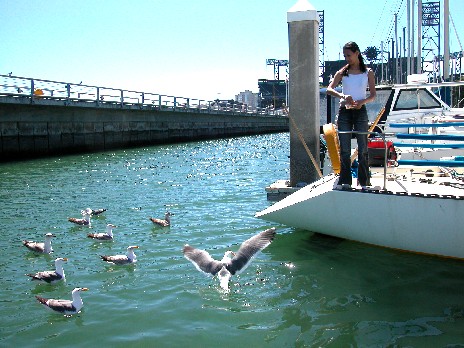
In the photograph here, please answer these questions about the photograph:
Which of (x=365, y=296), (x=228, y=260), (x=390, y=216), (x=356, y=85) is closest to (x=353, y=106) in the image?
(x=356, y=85)

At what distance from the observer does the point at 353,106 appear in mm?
8023

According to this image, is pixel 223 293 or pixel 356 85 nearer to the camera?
pixel 223 293

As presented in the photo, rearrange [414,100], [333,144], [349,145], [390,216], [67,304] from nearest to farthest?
[67,304] < [390,216] < [349,145] < [333,144] < [414,100]

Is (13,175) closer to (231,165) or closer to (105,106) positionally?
(231,165)

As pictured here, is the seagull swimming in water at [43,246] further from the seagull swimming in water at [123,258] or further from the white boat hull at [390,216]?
the white boat hull at [390,216]

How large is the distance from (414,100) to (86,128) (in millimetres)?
27993

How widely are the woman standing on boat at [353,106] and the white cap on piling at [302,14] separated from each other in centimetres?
432

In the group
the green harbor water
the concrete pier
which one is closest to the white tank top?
the green harbor water

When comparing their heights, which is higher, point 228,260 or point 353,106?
point 353,106

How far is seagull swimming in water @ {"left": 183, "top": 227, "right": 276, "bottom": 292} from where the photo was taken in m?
7.44

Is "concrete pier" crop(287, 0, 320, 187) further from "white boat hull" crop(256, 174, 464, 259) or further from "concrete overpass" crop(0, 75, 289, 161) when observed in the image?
"concrete overpass" crop(0, 75, 289, 161)

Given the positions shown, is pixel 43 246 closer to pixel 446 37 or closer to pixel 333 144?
pixel 333 144

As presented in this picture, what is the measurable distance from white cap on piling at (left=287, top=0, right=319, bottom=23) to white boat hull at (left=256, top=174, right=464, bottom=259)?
5015mm

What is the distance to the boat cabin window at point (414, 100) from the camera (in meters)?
13.8
